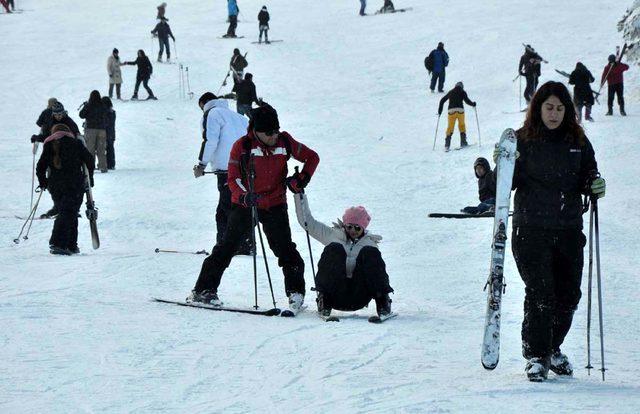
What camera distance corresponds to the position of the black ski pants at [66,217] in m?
11.3

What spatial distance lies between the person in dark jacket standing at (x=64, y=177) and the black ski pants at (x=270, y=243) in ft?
12.1

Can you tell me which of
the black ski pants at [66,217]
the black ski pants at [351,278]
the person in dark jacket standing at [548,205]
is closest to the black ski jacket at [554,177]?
the person in dark jacket standing at [548,205]

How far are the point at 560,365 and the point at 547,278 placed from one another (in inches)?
20.1

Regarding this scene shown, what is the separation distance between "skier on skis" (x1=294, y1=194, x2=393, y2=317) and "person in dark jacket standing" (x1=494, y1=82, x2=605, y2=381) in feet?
5.84

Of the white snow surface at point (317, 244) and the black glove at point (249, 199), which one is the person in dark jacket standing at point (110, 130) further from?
the black glove at point (249, 199)

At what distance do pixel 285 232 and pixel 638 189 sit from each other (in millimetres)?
9936

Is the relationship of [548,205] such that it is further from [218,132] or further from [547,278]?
[218,132]

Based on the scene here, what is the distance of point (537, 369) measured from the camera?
223 inches

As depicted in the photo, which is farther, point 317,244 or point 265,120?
point 317,244

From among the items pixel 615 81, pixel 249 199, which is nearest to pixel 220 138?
pixel 249 199

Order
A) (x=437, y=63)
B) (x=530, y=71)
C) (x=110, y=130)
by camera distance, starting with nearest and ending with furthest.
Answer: (x=110, y=130) → (x=530, y=71) → (x=437, y=63)

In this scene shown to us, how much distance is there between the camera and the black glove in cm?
772

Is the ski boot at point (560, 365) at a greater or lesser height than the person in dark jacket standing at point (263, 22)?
lesser

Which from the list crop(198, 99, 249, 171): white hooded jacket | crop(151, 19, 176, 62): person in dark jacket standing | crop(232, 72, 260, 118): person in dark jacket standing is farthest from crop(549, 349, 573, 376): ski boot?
crop(151, 19, 176, 62): person in dark jacket standing
